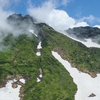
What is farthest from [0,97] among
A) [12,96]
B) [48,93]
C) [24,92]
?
[48,93]

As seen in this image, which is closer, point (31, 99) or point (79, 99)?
point (31, 99)

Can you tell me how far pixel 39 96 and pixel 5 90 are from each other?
2751cm

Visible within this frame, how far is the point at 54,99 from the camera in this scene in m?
185

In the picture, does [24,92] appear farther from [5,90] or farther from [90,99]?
[90,99]

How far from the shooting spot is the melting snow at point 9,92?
180 metres

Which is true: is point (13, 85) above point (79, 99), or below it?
above

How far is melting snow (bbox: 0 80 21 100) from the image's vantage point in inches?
7096

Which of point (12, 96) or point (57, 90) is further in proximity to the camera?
point (57, 90)

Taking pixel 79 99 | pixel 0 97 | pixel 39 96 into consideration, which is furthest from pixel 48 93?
pixel 0 97

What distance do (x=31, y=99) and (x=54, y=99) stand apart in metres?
17.6

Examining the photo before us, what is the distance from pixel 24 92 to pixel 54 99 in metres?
25.0

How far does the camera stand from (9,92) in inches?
7382

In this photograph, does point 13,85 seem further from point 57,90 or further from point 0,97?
point 57,90

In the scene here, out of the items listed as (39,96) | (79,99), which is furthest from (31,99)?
(79,99)
